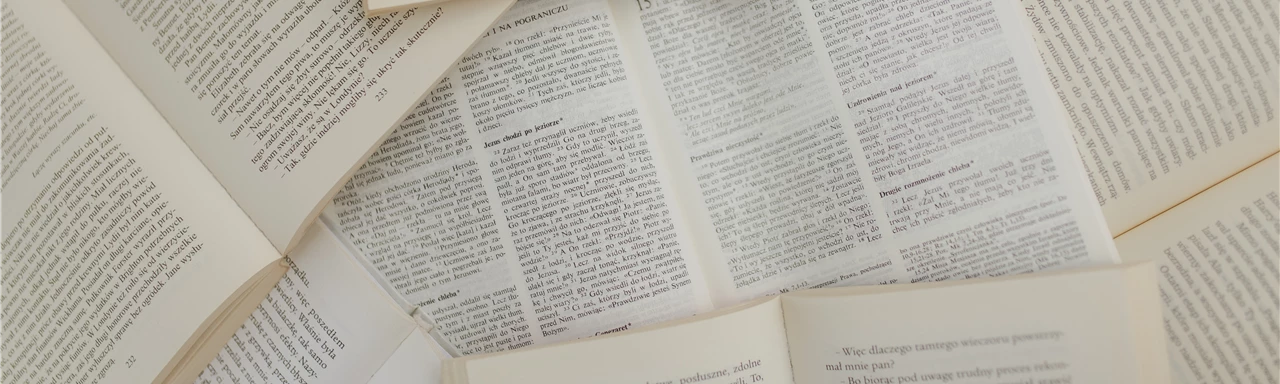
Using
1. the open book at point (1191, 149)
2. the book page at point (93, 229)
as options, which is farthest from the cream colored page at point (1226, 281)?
the book page at point (93, 229)

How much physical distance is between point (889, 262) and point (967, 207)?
0.08 m

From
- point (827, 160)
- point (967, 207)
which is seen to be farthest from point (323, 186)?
point (967, 207)

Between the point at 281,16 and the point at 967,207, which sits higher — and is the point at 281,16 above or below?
above

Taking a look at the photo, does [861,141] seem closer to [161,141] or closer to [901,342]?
[901,342]

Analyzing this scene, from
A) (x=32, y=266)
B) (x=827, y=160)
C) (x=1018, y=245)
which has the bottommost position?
(x=1018, y=245)

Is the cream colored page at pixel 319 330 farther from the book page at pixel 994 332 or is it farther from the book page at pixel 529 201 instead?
the book page at pixel 994 332

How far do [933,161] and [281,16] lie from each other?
1.79ft

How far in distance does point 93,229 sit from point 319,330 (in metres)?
0.19

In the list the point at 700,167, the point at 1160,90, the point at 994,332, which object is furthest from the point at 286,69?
the point at 1160,90

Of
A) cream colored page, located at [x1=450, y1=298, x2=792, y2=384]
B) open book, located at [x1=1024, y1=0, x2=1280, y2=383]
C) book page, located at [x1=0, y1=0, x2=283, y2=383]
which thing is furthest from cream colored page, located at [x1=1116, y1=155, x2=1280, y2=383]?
book page, located at [x1=0, y1=0, x2=283, y2=383]

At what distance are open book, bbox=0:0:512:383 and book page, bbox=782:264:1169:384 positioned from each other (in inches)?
15.0

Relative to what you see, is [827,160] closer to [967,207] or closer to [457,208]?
[967,207]

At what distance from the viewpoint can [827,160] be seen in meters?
0.65

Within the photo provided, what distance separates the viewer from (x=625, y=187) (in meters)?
0.64
